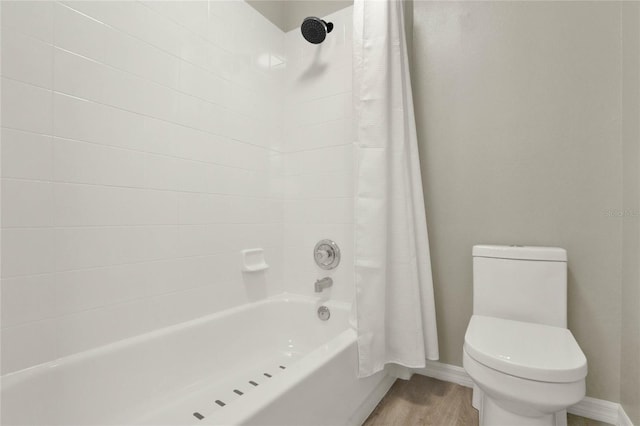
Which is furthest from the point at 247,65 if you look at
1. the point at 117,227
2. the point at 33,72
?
the point at 117,227

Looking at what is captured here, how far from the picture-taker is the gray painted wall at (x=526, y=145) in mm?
1414

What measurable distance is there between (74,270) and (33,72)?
69 cm

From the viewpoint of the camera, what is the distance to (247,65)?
187 centimetres

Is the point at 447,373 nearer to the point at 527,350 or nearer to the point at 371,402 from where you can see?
the point at 371,402

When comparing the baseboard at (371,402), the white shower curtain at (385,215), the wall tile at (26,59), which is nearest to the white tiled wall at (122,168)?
the wall tile at (26,59)

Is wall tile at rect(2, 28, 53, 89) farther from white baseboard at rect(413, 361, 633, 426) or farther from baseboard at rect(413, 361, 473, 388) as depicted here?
white baseboard at rect(413, 361, 633, 426)

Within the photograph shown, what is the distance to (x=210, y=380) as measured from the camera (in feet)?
4.94

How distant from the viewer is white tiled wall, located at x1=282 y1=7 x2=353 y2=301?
1.92 metres

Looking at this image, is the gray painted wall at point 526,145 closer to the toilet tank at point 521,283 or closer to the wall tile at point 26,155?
the toilet tank at point 521,283

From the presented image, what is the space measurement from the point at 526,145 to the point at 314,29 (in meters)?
1.32

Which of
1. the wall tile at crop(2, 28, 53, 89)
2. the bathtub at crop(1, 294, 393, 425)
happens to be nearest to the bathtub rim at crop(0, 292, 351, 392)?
the bathtub at crop(1, 294, 393, 425)

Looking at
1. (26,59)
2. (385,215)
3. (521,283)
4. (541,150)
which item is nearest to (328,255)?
(385,215)

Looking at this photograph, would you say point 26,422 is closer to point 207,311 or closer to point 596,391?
point 207,311

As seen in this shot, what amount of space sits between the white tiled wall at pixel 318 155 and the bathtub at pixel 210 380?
34 centimetres
